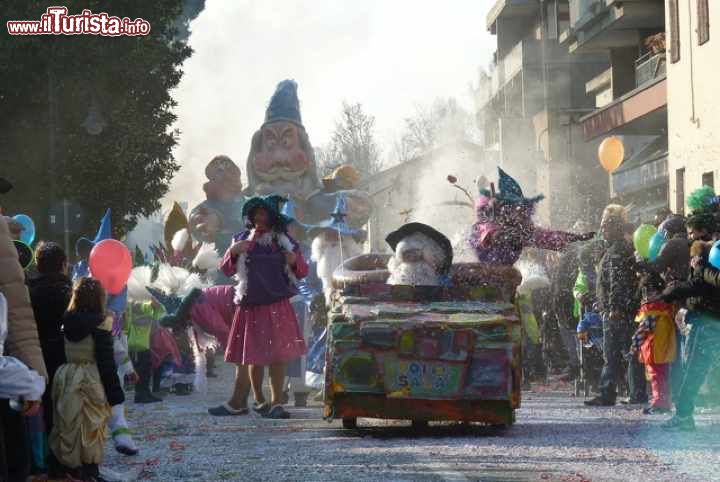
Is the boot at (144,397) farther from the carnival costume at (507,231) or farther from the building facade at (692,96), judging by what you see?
the building facade at (692,96)

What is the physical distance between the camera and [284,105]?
20.9 metres

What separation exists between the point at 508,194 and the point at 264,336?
8.70 feet

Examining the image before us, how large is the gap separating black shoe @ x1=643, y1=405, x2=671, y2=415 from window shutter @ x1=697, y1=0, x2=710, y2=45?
53.0 feet

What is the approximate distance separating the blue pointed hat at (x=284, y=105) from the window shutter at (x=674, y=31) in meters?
11.1

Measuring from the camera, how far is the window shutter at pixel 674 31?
2930cm

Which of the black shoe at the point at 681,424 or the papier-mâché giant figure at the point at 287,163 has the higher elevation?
the papier-mâché giant figure at the point at 287,163

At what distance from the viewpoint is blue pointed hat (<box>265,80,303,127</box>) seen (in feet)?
68.3

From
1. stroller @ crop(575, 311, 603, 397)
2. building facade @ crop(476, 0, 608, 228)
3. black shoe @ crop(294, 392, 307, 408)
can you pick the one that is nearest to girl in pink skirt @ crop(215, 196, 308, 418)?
black shoe @ crop(294, 392, 307, 408)

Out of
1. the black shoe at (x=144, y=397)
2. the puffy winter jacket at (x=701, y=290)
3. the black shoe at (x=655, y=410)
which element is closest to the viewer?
the puffy winter jacket at (x=701, y=290)

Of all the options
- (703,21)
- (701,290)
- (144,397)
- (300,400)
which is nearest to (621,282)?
(701,290)

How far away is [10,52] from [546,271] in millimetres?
17687

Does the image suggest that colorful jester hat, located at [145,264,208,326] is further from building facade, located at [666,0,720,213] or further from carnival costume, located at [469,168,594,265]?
building facade, located at [666,0,720,213]

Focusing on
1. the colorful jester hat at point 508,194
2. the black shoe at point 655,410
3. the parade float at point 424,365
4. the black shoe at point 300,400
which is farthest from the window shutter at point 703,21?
the parade float at point 424,365

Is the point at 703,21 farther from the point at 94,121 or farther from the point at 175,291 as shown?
the point at 175,291
